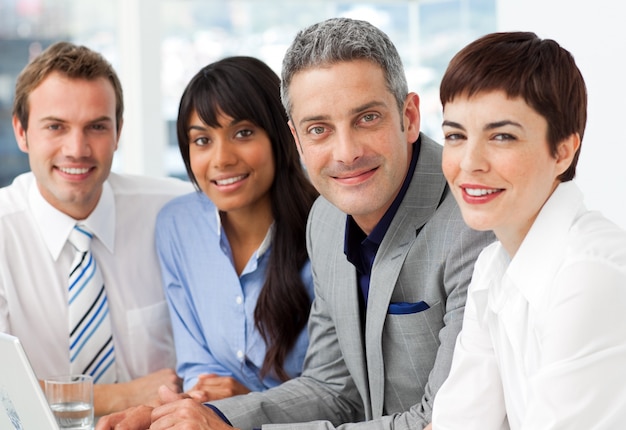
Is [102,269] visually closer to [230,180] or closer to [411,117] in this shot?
[230,180]

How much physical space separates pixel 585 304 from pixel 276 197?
1358 millimetres

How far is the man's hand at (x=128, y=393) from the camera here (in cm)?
249

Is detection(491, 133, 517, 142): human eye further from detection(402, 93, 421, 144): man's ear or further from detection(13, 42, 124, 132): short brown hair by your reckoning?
detection(13, 42, 124, 132): short brown hair

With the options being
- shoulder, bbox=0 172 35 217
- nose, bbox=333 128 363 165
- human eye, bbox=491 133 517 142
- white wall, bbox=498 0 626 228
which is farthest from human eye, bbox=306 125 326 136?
white wall, bbox=498 0 626 228

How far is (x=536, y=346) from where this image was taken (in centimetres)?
147

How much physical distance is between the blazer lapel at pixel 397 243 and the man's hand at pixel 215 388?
0.51m

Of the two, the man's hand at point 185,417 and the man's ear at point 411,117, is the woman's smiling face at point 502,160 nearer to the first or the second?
the man's ear at point 411,117

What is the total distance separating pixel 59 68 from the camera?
266 centimetres

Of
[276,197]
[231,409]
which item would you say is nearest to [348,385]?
[231,409]

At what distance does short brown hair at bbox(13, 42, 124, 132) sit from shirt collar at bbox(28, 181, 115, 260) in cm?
25

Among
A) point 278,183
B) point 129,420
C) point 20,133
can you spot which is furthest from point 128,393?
point 20,133

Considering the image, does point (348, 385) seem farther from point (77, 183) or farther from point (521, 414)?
point (77, 183)

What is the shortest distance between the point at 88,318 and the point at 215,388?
476 mm

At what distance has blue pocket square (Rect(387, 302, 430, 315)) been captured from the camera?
196cm
